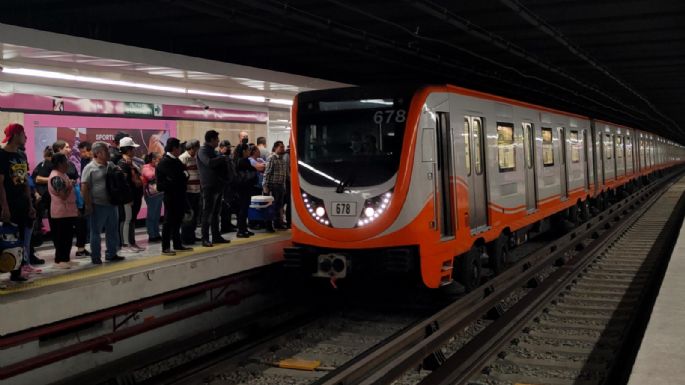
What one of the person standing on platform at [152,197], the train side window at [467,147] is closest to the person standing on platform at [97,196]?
the person standing on platform at [152,197]

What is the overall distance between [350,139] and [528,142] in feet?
14.8

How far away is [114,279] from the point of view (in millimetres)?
6738

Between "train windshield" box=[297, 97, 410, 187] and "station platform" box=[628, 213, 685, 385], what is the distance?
123 inches

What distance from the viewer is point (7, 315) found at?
567 centimetres

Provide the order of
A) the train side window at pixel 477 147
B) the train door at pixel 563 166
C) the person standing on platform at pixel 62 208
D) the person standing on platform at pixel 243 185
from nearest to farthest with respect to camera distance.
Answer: the person standing on platform at pixel 62 208 < the train side window at pixel 477 147 < the person standing on platform at pixel 243 185 < the train door at pixel 563 166

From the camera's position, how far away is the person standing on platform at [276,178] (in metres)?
10.6

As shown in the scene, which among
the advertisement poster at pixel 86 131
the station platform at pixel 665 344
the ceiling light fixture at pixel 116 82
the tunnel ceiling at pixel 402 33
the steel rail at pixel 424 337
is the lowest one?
the steel rail at pixel 424 337

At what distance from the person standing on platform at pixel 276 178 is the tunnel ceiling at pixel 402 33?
1.95 m

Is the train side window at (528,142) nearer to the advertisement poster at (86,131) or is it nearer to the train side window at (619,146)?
the advertisement poster at (86,131)

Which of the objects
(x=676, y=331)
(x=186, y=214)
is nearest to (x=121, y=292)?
(x=186, y=214)

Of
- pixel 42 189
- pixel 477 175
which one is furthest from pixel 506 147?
pixel 42 189

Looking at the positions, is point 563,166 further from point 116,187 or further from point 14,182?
point 14,182

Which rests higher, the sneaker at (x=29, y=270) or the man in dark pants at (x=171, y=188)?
the man in dark pants at (x=171, y=188)

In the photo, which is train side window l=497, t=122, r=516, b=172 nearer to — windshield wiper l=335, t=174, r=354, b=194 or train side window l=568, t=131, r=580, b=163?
windshield wiper l=335, t=174, r=354, b=194
